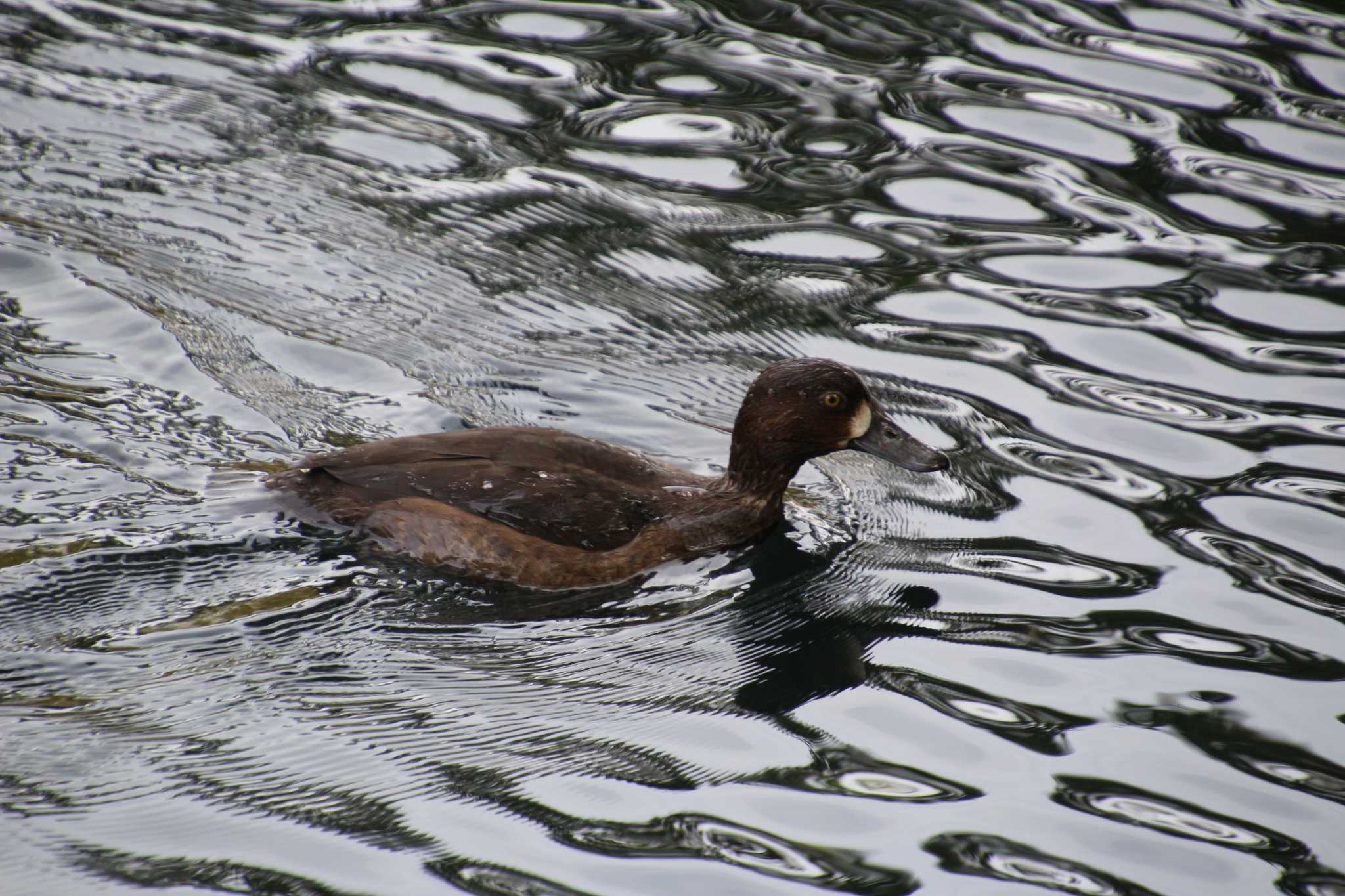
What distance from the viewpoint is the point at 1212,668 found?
18.3ft

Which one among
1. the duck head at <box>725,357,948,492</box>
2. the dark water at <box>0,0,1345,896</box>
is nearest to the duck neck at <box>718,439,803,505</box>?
the duck head at <box>725,357,948,492</box>

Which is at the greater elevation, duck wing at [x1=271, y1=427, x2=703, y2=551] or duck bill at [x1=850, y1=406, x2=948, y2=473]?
duck bill at [x1=850, y1=406, x2=948, y2=473]

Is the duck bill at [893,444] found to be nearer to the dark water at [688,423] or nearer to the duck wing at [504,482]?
the dark water at [688,423]

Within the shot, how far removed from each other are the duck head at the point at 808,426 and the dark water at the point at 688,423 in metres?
0.36

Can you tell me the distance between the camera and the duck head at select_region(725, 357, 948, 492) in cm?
657

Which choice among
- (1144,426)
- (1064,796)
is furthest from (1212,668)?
(1144,426)

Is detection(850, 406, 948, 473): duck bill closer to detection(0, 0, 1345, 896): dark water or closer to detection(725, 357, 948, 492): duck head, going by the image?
detection(725, 357, 948, 492): duck head

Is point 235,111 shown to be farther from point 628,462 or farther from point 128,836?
point 128,836

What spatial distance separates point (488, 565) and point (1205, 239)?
16.7ft

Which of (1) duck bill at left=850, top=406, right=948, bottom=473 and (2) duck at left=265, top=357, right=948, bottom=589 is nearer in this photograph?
(2) duck at left=265, top=357, right=948, bottom=589

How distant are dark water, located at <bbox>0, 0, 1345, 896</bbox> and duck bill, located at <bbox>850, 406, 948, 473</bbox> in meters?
0.33

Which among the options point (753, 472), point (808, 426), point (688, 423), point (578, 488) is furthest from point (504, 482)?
point (688, 423)

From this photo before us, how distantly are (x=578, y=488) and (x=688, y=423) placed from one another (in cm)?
149

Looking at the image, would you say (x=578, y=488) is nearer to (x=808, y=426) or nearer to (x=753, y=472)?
(x=753, y=472)
